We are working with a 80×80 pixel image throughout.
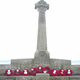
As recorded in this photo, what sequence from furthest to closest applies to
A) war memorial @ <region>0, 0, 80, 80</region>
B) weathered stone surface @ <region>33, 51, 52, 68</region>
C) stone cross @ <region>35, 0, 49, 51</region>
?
stone cross @ <region>35, 0, 49, 51</region> < weathered stone surface @ <region>33, 51, 52, 68</region> < war memorial @ <region>0, 0, 80, 80</region>

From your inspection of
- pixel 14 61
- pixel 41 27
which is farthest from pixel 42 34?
pixel 14 61

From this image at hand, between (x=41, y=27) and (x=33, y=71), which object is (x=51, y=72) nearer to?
(x=33, y=71)

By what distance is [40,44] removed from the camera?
1094 cm

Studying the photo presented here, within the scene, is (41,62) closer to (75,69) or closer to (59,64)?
(59,64)

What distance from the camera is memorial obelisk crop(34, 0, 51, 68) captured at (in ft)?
34.0

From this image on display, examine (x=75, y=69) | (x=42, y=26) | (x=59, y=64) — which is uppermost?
(x=42, y=26)

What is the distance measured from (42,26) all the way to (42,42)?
1613 millimetres

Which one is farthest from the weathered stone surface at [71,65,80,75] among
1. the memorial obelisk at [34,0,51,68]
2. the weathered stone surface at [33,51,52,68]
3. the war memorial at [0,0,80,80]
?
the memorial obelisk at [34,0,51,68]

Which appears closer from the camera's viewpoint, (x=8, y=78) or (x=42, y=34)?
(x=8, y=78)

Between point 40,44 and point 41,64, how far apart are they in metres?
1.89

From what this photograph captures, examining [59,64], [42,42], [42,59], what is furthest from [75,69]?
[42,42]

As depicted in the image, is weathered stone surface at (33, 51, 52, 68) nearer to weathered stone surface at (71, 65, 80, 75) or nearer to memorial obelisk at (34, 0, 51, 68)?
memorial obelisk at (34, 0, 51, 68)

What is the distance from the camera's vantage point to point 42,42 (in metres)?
11.0

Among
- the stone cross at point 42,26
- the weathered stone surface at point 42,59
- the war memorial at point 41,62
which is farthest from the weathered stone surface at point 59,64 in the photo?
the stone cross at point 42,26
